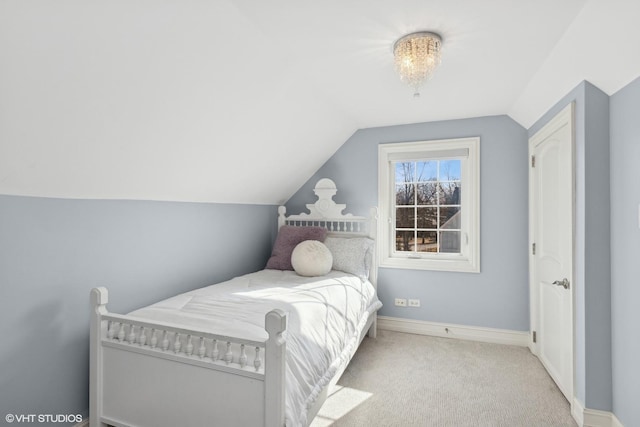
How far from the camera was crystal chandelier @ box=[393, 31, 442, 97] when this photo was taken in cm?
183

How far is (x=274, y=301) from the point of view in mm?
2100

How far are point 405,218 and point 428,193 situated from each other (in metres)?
0.36

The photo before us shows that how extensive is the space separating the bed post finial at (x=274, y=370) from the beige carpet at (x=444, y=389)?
76cm

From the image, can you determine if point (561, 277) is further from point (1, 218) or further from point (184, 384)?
point (1, 218)

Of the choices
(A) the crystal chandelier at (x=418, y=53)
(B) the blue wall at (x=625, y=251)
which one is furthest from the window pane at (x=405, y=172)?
(B) the blue wall at (x=625, y=251)

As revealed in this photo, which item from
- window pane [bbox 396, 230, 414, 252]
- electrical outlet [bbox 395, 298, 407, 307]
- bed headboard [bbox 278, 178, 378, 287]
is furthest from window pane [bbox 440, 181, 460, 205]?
electrical outlet [bbox 395, 298, 407, 307]

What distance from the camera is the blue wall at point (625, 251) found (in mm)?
1694

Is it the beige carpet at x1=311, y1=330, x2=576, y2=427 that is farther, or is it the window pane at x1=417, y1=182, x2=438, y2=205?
the window pane at x1=417, y1=182, x2=438, y2=205

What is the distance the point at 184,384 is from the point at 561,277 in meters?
2.46

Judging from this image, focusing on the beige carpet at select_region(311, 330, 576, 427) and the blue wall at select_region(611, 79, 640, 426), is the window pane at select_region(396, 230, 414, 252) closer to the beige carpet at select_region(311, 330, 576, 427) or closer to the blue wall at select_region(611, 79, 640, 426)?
the beige carpet at select_region(311, 330, 576, 427)

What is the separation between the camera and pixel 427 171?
3.57 m

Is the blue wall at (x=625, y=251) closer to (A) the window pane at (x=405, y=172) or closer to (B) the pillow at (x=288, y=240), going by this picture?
(A) the window pane at (x=405, y=172)

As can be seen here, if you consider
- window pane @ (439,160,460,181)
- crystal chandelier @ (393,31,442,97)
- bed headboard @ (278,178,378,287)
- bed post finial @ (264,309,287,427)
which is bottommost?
Answer: bed post finial @ (264,309,287,427)

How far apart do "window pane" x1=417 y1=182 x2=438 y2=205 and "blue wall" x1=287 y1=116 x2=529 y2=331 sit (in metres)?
0.45
